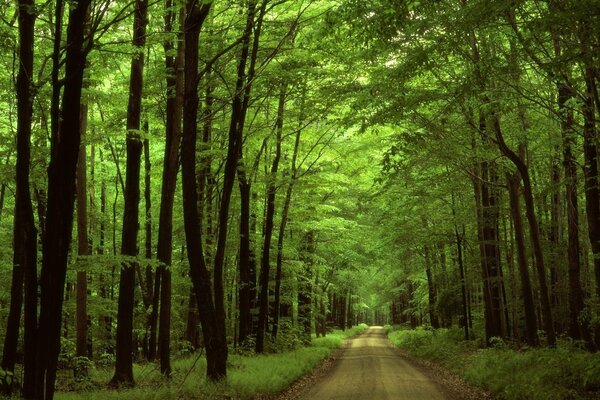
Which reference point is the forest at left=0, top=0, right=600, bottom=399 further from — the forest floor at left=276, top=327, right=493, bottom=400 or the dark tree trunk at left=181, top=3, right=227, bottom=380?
the forest floor at left=276, top=327, right=493, bottom=400

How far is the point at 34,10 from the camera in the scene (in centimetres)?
642

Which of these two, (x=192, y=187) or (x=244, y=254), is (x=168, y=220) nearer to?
(x=192, y=187)

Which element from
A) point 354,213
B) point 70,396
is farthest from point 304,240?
point 70,396

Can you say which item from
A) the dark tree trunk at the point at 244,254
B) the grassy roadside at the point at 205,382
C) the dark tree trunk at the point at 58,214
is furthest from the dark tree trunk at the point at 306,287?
the dark tree trunk at the point at 58,214

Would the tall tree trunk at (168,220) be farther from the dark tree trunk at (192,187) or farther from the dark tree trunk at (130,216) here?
the dark tree trunk at (192,187)


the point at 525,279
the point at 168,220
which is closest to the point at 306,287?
the point at 525,279

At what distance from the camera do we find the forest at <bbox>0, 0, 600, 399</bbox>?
7.29 meters

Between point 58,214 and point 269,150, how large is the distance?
710 inches

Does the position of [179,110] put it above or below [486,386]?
above

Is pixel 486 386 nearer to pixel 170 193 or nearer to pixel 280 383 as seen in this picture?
pixel 280 383

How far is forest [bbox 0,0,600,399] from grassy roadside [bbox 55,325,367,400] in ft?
0.31

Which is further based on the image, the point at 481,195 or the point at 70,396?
the point at 481,195

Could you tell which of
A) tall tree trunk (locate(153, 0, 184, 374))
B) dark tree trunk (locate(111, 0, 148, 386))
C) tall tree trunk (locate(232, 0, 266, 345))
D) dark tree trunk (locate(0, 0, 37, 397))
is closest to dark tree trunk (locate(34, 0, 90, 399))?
dark tree trunk (locate(0, 0, 37, 397))

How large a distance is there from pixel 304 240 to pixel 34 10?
23.0 meters
